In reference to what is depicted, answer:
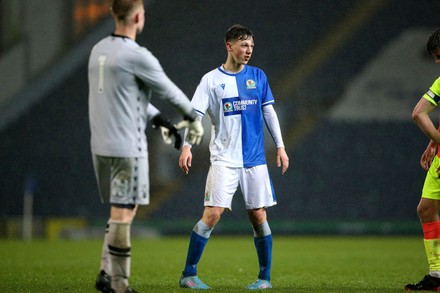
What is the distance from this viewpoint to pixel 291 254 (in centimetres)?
1152

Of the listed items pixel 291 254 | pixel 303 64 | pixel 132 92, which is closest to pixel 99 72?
pixel 132 92

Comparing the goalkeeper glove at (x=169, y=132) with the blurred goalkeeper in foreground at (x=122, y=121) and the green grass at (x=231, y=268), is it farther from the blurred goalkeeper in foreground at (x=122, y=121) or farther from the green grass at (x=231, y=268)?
the green grass at (x=231, y=268)

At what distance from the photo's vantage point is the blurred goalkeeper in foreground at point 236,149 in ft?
20.5

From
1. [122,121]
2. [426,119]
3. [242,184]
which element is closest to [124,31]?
[122,121]

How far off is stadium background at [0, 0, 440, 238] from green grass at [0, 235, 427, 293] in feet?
16.7

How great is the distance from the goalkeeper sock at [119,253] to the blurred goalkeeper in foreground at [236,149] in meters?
1.56

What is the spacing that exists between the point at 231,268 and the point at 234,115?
284 cm

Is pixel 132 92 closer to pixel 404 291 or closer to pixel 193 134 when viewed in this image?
pixel 193 134

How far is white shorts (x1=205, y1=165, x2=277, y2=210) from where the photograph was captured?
623 centimetres

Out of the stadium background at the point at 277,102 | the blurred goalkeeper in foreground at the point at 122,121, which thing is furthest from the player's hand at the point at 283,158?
the stadium background at the point at 277,102

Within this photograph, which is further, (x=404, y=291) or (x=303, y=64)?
(x=303, y=64)

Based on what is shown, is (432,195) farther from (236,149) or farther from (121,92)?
(121,92)

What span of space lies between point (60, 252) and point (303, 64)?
1012cm

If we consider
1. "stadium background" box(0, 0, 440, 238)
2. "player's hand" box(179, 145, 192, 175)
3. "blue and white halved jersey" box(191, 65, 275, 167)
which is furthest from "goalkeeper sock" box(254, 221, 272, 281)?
"stadium background" box(0, 0, 440, 238)
